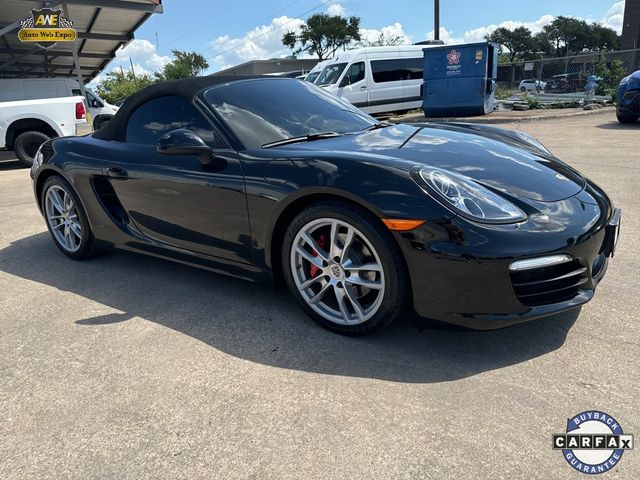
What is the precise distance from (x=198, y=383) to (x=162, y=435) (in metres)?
0.35

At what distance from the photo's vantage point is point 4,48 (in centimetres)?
2362

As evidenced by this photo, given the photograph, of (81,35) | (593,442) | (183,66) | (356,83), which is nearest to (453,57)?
(356,83)

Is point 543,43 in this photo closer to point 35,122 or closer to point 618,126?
point 618,126

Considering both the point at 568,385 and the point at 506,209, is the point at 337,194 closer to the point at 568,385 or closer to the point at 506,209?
the point at 506,209

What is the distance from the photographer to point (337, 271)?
8.16 feet

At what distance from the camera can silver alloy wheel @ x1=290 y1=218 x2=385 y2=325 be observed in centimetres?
238

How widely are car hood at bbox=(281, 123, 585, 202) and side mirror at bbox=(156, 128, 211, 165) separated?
475mm

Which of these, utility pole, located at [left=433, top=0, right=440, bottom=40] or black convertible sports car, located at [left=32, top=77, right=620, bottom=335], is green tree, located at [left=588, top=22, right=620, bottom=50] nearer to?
utility pole, located at [left=433, top=0, right=440, bottom=40]

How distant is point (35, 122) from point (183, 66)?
6079cm

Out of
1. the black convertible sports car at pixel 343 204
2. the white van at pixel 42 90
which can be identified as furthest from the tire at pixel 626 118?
the white van at pixel 42 90

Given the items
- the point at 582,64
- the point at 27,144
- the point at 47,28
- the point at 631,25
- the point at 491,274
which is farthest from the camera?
the point at 631,25

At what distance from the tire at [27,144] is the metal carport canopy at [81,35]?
25.9 ft

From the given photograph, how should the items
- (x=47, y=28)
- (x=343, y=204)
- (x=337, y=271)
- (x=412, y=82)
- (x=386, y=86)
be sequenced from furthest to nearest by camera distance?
(x=412, y=82) → (x=47, y=28) → (x=386, y=86) → (x=337, y=271) → (x=343, y=204)

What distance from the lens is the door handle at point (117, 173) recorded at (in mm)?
3349
